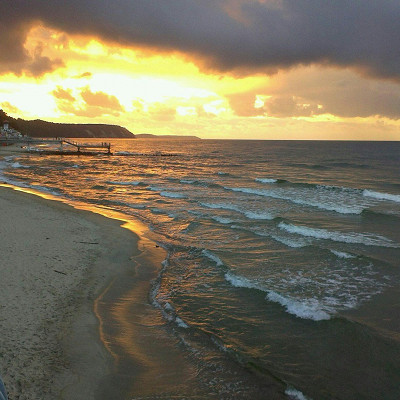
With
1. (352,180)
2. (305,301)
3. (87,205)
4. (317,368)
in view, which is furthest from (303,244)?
(352,180)

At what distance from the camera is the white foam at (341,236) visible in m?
15.5

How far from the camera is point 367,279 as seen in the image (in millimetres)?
11172

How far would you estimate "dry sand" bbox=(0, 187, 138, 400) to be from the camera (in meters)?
5.61

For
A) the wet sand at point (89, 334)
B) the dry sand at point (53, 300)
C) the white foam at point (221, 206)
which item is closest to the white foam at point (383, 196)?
the white foam at point (221, 206)

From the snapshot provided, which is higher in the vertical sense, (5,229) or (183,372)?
(5,229)

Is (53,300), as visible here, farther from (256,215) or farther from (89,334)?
(256,215)

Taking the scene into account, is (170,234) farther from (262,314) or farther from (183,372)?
(183,372)

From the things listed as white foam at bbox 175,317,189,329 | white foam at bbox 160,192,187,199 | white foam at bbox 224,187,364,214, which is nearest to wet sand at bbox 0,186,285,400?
white foam at bbox 175,317,189,329

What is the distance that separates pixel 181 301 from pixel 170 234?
7.07 meters

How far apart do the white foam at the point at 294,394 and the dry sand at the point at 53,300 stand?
314cm

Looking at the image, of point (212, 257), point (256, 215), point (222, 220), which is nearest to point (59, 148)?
point (256, 215)

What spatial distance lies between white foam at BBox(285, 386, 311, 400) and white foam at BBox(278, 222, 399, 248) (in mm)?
10785

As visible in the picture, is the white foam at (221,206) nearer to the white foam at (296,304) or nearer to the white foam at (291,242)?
the white foam at (291,242)

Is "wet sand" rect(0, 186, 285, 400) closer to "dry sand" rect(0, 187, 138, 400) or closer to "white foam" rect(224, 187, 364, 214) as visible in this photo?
"dry sand" rect(0, 187, 138, 400)
